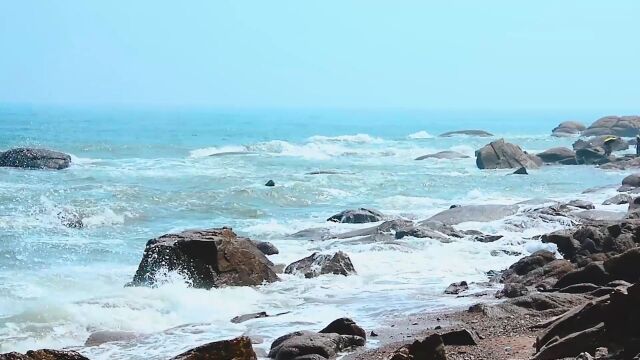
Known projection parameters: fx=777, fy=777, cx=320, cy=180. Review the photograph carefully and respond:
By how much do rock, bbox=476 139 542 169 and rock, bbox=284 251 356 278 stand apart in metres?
30.9

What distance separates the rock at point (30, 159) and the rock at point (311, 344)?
1336 inches

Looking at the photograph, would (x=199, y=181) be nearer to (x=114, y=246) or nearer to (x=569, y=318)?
(x=114, y=246)

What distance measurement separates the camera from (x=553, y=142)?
76.6 meters

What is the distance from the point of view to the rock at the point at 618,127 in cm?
7925

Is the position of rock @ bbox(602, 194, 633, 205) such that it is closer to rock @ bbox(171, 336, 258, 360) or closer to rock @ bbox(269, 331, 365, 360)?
rock @ bbox(269, 331, 365, 360)

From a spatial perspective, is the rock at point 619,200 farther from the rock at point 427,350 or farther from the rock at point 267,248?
the rock at point 427,350

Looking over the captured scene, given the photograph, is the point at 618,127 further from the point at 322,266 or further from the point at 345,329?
the point at 345,329

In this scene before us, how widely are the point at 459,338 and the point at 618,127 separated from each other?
76299 millimetres

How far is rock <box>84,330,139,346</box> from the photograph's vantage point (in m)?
12.0

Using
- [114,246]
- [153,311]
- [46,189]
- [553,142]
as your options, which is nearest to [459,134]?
[553,142]

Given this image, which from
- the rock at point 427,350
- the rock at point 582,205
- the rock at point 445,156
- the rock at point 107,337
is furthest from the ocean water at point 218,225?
the rock at point 445,156

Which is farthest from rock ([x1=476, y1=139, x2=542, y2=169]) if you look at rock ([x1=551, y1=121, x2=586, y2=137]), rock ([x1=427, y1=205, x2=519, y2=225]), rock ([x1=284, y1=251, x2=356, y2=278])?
rock ([x1=551, y1=121, x2=586, y2=137])

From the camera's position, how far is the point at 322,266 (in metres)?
17.0

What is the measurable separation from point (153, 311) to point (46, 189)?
68.2 feet
